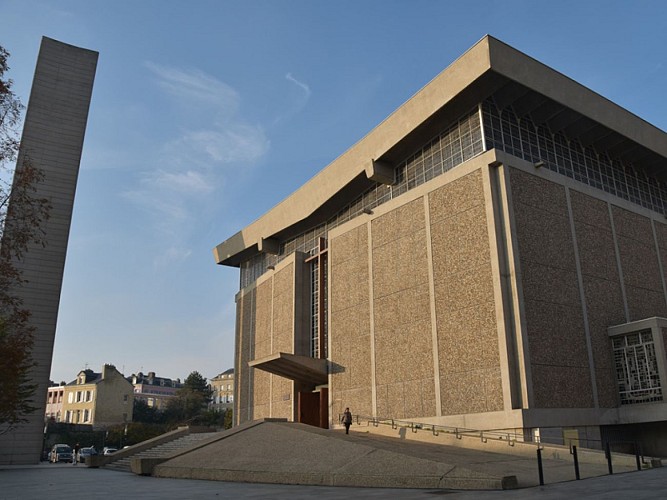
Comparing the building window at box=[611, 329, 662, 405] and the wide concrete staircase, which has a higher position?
the building window at box=[611, 329, 662, 405]

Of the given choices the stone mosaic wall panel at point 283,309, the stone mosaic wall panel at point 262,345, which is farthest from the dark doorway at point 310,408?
the stone mosaic wall panel at point 262,345

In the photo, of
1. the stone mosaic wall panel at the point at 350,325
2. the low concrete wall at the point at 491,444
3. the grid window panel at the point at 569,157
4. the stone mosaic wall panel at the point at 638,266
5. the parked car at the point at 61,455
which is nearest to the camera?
the low concrete wall at the point at 491,444

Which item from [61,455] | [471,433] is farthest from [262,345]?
[471,433]

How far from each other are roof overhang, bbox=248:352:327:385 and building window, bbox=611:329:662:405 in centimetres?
1393

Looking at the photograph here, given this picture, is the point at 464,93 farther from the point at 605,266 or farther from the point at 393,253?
the point at 605,266

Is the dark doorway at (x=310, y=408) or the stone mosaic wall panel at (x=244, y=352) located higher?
the stone mosaic wall panel at (x=244, y=352)

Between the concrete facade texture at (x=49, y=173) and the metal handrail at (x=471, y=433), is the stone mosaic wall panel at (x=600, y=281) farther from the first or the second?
the concrete facade texture at (x=49, y=173)

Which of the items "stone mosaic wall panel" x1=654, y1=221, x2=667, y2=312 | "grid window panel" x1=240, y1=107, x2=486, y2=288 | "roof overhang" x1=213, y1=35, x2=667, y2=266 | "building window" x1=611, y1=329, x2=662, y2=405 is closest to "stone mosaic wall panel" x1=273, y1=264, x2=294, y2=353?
"grid window panel" x1=240, y1=107, x2=486, y2=288

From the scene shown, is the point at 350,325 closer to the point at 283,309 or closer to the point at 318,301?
the point at 318,301

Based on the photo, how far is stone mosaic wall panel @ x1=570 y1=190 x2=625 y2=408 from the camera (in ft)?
76.3

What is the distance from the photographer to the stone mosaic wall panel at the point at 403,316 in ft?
79.3

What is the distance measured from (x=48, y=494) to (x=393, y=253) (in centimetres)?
1792

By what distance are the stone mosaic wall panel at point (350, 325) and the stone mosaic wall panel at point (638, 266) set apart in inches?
474

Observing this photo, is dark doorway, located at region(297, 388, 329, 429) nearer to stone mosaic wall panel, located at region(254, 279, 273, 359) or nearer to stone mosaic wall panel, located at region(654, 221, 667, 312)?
stone mosaic wall panel, located at region(254, 279, 273, 359)
